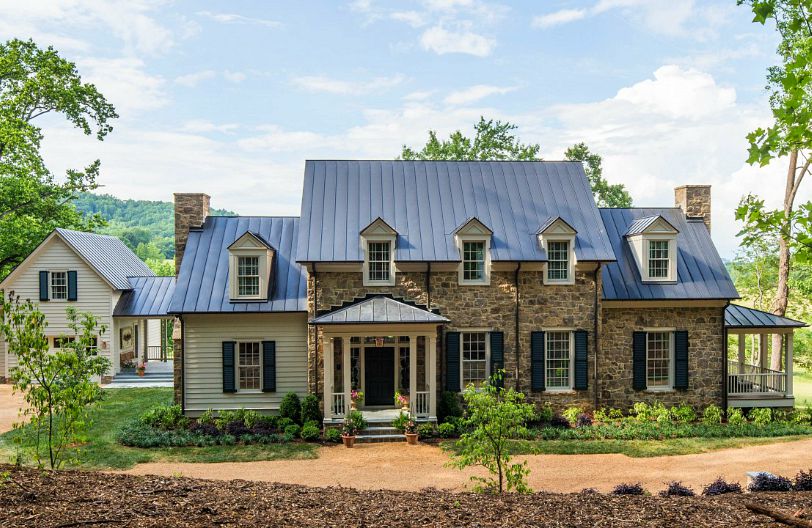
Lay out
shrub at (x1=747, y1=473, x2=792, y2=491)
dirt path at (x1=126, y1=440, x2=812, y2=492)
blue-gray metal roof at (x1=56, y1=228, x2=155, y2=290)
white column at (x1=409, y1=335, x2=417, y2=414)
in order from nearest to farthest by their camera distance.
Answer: shrub at (x1=747, y1=473, x2=792, y2=491) < dirt path at (x1=126, y1=440, x2=812, y2=492) < white column at (x1=409, y1=335, x2=417, y2=414) < blue-gray metal roof at (x1=56, y1=228, x2=155, y2=290)

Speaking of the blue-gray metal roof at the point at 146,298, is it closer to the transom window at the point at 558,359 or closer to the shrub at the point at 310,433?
the shrub at the point at 310,433

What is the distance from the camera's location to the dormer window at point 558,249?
19578 millimetres

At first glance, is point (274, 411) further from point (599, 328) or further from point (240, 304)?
point (599, 328)

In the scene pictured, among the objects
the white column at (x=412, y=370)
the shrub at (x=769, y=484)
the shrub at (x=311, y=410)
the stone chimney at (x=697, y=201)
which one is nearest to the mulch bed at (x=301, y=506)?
the shrub at (x=769, y=484)

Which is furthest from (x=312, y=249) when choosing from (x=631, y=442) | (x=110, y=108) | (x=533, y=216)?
(x=110, y=108)

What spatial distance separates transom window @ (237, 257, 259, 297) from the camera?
20.2 metres

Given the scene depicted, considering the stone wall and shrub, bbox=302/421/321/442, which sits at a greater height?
the stone wall

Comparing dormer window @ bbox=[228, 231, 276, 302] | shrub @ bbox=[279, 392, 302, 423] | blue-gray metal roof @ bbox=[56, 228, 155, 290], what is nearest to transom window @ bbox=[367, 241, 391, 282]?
Result: dormer window @ bbox=[228, 231, 276, 302]

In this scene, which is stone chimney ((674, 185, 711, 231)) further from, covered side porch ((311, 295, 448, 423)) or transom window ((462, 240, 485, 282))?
covered side porch ((311, 295, 448, 423))

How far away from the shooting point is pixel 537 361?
19.5 metres

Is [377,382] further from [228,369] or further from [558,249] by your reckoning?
[558,249]

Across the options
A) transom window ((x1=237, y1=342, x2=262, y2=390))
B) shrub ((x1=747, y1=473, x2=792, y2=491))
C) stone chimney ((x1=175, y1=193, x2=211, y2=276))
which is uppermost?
stone chimney ((x1=175, y1=193, x2=211, y2=276))

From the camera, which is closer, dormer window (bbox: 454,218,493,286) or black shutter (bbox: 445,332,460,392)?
black shutter (bbox: 445,332,460,392)

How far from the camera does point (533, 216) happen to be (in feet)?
68.2
